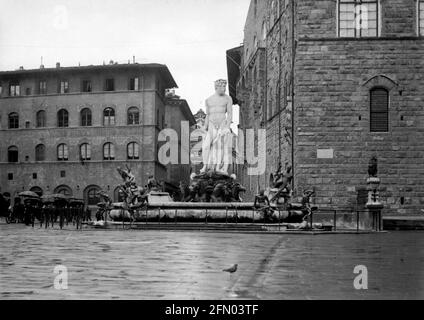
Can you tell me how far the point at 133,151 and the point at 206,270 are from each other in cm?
4623

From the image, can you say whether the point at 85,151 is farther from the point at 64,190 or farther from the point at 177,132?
the point at 177,132

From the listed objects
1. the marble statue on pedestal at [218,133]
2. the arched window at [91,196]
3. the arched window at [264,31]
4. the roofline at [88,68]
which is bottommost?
the arched window at [91,196]

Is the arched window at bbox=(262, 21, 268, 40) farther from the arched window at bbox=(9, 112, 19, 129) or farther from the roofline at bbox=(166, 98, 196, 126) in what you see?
the arched window at bbox=(9, 112, 19, 129)

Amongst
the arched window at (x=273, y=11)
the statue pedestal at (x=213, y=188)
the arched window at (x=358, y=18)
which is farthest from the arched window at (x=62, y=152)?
the statue pedestal at (x=213, y=188)

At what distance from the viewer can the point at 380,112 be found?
29047mm

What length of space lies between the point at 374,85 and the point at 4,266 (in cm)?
2204

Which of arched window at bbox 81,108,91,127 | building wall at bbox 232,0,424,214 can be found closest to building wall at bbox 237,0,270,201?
arched window at bbox 81,108,91,127

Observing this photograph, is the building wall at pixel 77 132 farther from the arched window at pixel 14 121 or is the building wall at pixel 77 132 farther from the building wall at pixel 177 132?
the building wall at pixel 177 132

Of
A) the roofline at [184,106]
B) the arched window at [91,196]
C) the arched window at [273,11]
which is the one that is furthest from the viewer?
the roofline at [184,106]

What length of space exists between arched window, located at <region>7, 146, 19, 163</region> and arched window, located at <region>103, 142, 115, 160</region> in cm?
715

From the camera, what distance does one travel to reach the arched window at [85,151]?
55438 millimetres

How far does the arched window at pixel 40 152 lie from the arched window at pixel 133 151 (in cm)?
679
